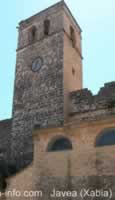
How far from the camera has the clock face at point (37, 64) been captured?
17.2m

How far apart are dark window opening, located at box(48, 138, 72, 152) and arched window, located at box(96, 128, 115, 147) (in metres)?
1.18

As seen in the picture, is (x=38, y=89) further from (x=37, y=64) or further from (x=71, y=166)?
(x=71, y=166)

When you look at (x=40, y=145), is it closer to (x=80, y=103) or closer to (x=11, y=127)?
(x=80, y=103)

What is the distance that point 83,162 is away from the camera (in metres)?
Result: 9.70

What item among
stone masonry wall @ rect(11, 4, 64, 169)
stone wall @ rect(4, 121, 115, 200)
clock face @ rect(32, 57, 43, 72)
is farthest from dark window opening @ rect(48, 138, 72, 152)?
clock face @ rect(32, 57, 43, 72)

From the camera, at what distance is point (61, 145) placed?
34.9ft

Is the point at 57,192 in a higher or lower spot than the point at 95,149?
lower

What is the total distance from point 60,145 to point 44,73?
705 centimetres

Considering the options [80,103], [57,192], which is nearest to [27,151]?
[80,103]

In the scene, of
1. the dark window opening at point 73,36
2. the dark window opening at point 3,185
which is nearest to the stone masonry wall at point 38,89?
the dark window opening at point 73,36

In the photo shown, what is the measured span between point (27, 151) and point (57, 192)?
5790 millimetres

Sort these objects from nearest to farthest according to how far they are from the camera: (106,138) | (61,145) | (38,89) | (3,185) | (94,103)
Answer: (106,138)
(61,145)
(3,185)
(94,103)
(38,89)

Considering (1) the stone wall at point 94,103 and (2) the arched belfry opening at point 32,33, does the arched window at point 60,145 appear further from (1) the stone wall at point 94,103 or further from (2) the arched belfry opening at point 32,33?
(2) the arched belfry opening at point 32,33

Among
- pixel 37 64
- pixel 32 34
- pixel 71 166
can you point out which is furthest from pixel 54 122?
pixel 32 34
